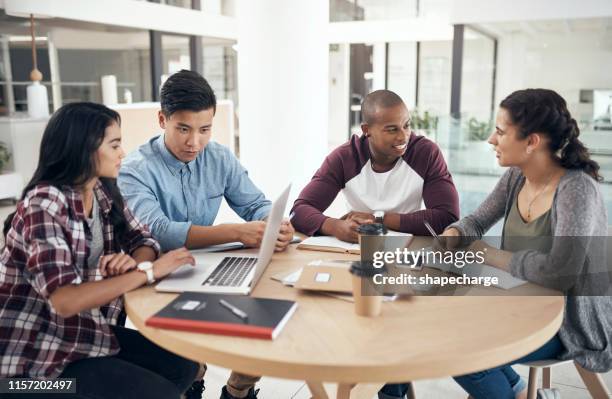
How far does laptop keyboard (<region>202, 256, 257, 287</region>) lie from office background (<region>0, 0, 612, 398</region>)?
1.07 m

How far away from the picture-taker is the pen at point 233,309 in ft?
3.75

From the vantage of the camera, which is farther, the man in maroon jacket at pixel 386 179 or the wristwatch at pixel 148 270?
the man in maroon jacket at pixel 386 179

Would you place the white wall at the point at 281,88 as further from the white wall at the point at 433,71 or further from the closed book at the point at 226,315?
the white wall at the point at 433,71

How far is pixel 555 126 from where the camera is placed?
1.60 meters

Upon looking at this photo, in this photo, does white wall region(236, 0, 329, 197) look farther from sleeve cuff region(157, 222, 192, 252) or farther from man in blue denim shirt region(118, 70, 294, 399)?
sleeve cuff region(157, 222, 192, 252)

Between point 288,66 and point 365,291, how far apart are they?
9.61 feet

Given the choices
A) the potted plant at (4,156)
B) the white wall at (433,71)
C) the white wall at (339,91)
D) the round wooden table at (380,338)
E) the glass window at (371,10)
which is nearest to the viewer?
the round wooden table at (380,338)

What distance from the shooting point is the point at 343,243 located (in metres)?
1.81

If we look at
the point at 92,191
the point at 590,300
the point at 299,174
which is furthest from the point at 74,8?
the point at 590,300

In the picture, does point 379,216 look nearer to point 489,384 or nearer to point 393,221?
point 393,221

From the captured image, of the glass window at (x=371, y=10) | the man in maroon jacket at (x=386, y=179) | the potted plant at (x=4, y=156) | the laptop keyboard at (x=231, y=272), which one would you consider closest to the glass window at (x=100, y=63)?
the potted plant at (x=4, y=156)

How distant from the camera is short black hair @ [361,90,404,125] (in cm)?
207

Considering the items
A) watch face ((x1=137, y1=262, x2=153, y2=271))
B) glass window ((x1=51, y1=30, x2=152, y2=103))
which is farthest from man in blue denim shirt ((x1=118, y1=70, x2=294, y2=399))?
glass window ((x1=51, y1=30, x2=152, y2=103))

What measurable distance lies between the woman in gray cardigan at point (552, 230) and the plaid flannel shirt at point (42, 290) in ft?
3.63
